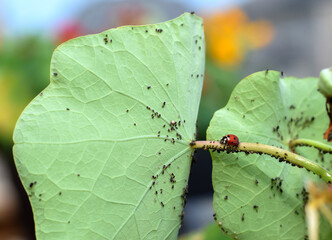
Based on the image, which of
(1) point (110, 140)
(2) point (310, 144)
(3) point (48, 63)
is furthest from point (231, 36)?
(1) point (110, 140)

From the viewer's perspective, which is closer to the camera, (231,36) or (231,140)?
(231,140)

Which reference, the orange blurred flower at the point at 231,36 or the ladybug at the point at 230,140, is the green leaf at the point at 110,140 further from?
the orange blurred flower at the point at 231,36

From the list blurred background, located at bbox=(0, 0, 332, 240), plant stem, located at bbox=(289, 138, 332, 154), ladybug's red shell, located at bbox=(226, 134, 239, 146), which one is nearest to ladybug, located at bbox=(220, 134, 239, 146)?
ladybug's red shell, located at bbox=(226, 134, 239, 146)

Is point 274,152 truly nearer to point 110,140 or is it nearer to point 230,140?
point 230,140

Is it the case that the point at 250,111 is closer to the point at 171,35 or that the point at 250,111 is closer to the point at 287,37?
the point at 171,35

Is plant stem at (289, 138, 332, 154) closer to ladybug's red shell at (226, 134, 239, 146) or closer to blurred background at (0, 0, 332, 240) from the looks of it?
ladybug's red shell at (226, 134, 239, 146)
